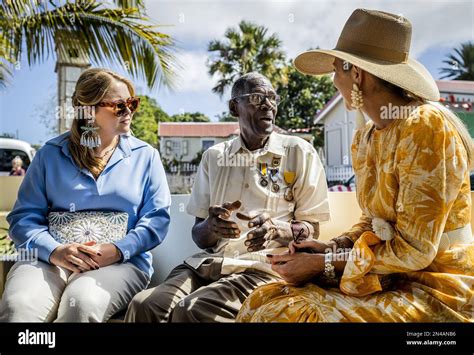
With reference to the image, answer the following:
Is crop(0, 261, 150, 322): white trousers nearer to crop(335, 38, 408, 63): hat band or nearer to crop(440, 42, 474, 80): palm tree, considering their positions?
crop(335, 38, 408, 63): hat band

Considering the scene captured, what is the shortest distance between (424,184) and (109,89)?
5.75 ft

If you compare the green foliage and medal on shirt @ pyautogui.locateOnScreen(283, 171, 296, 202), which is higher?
the green foliage

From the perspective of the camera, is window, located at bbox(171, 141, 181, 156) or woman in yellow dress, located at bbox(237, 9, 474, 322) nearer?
woman in yellow dress, located at bbox(237, 9, 474, 322)

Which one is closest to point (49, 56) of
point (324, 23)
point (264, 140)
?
point (264, 140)

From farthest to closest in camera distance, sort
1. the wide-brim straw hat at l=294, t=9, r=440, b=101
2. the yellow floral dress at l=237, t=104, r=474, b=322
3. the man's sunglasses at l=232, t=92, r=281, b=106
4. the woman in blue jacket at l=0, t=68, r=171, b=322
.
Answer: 1. the man's sunglasses at l=232, t=92, r=281, b=106
2. the woman in blue jacket at l=0, t=68, r=171, b=322
3. the wide-brim straw hat at l=294, t=9, r=440, b=101
4. the yellow floral dress at l=237, t=104, r=474, b=322

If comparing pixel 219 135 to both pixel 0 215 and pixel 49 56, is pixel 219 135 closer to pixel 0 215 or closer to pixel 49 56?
pixel 49 56

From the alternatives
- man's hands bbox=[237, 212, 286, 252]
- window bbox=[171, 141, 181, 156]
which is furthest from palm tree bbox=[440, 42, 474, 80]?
window bbox=[171, 141, 181, 156]

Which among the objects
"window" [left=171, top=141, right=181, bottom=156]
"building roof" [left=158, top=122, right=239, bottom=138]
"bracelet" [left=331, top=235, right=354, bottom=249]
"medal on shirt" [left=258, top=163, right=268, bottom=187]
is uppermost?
"building roof" [left=158, top=122, right=239, bottom=138]

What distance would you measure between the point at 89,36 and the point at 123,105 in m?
0.64

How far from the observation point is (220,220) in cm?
255

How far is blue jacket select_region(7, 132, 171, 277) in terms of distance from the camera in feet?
8.76

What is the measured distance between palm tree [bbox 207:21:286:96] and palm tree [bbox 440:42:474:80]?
3.12ft

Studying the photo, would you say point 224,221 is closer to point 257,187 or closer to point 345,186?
point 257,187
